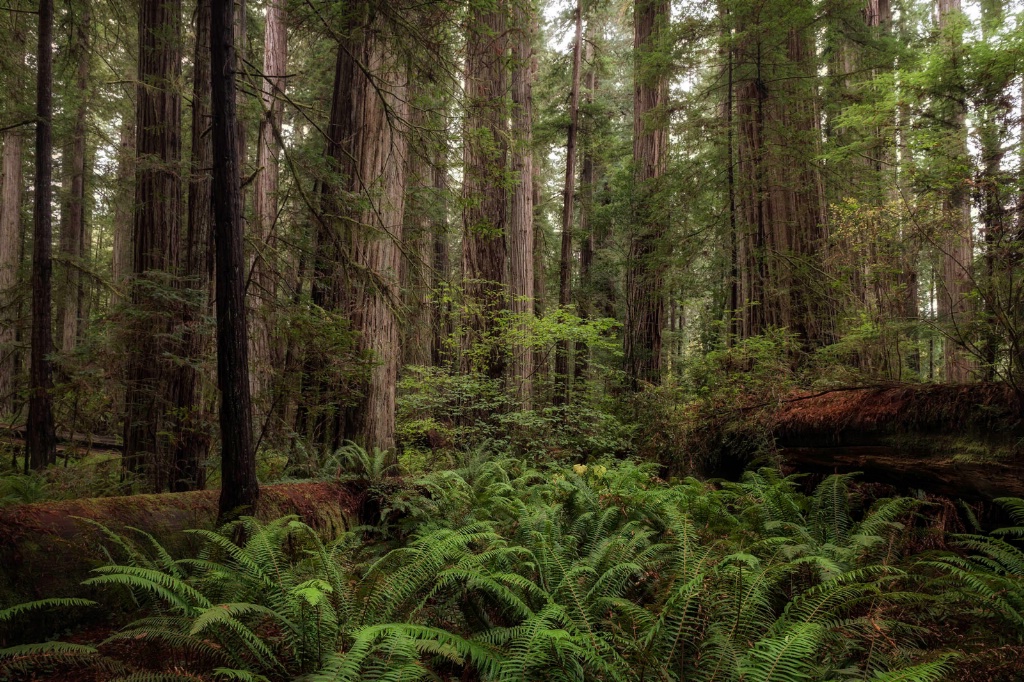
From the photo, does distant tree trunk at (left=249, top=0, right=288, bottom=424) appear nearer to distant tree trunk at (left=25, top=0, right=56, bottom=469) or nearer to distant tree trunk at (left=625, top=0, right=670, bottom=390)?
distant tree trunk at (left=25, top=0, right=56, bottom=469)

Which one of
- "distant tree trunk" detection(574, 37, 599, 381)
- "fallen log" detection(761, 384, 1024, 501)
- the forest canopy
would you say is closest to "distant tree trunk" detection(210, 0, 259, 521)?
the forest canopy

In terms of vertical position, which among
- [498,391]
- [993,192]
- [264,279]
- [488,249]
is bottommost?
[498,391]

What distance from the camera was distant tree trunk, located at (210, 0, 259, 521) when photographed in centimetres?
372

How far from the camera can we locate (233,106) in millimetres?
3818

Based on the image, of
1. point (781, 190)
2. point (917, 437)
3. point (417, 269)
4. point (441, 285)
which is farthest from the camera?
point (781, 190)

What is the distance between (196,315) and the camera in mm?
5766

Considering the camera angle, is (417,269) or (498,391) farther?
(498,391)

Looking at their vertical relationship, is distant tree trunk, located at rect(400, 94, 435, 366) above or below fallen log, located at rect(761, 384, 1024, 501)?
above

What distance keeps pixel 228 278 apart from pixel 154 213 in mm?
4281

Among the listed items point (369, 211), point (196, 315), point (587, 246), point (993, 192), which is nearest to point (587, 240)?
point (587, 246)

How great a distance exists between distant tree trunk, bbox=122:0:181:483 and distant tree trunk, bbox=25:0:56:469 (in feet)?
2.56

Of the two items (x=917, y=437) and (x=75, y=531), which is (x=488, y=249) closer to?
(x=917, y=437)

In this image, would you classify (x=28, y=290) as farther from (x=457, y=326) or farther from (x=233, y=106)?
(x=457, y=326)

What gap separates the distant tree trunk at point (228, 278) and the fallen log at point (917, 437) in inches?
228
